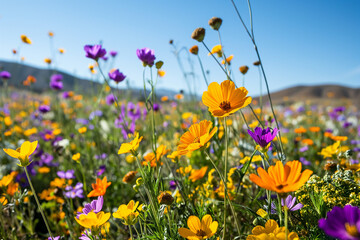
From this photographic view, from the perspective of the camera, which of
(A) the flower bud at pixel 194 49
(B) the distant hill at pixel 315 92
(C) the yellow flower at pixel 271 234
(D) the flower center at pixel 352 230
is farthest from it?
(B) the distant hill at pixel 315 92

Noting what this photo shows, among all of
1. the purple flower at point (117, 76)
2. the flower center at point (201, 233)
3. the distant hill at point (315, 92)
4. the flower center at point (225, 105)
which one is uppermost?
the distant hill at point (315, 92)

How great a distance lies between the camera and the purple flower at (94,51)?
1419 millimetres

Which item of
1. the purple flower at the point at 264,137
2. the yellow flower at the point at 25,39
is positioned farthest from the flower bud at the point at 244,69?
the yellow flower at the point at 25,39

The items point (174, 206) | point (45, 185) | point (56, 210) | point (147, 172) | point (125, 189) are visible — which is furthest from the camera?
point (45, 185)

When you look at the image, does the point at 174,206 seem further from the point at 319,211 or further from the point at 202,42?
the point at 202,42

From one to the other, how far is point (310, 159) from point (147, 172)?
1.95 m

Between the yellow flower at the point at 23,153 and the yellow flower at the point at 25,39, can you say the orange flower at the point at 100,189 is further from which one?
the yellow flower at the point at 25,39

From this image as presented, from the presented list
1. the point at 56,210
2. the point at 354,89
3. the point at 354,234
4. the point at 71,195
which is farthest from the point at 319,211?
the point at 354,89

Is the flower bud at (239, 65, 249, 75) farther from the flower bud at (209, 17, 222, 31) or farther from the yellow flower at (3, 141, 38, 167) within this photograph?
the yellow flower at (3, 141, 38, 167)

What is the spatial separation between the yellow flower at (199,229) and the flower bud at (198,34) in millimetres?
Answer: 767

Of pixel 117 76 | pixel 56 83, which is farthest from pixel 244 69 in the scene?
pixel 56 83

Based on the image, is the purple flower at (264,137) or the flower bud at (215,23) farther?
the flower bud at (215,23)

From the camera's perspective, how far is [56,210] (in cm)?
172

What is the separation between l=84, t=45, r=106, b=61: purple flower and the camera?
142 cm
